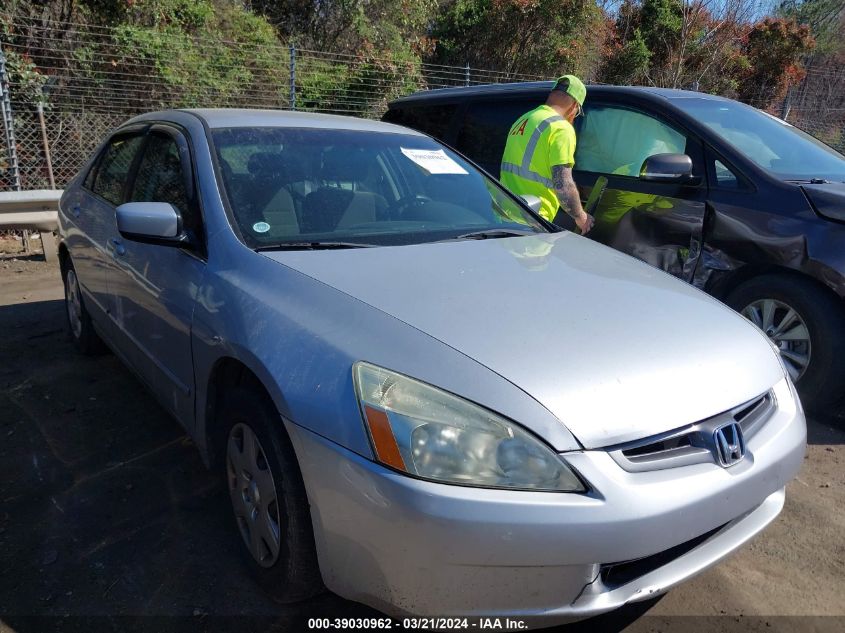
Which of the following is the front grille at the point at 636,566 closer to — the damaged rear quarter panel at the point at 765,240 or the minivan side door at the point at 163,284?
the minivan side door at the point at 163,284

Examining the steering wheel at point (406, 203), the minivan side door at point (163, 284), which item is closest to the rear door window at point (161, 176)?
the minivan side door at point (163, 284)

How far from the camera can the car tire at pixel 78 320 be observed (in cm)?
434

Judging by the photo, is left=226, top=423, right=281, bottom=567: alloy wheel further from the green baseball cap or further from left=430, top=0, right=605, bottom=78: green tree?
left=430, top=0, right=605, bottom=78: green tree

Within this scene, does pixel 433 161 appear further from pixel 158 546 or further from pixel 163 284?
pixel 158 546

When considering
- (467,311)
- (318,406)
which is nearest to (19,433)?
(318,406)

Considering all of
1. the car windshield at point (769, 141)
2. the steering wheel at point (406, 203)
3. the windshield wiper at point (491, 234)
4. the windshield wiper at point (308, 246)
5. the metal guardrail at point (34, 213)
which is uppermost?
the car windshield at point (769, 141)

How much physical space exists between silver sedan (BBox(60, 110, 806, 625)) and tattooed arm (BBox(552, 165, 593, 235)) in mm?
1125

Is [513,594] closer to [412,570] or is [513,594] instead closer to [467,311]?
[412,570]

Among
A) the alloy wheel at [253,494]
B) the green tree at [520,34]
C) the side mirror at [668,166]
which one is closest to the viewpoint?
the alloy wheel at [253,494]

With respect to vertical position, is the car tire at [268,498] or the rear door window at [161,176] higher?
the rear door window at [161,176]

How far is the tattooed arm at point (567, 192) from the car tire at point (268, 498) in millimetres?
2530

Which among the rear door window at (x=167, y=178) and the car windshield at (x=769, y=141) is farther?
the car windshield at (x=769, y=141)

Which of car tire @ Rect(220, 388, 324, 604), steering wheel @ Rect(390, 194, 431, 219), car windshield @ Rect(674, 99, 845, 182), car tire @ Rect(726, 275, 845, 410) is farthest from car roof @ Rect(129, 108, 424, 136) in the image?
car tire @ Rect(726, 275, 845, 410)

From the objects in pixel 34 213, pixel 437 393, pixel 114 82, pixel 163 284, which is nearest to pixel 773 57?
pixel 114 82
